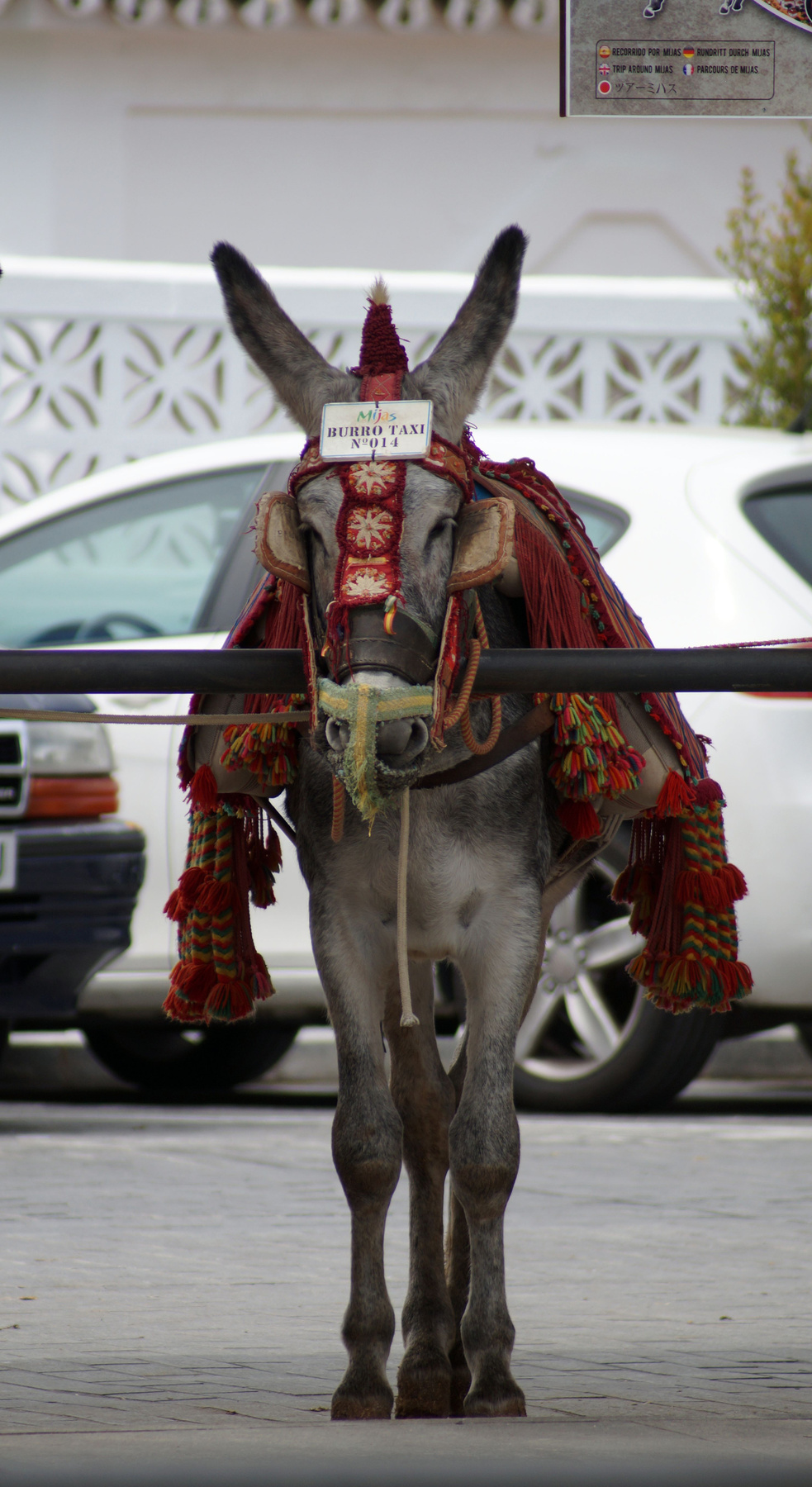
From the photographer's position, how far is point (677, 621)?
22.6 feet

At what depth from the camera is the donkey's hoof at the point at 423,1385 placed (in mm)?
3961

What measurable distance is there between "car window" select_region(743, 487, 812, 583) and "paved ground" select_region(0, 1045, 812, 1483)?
182cm

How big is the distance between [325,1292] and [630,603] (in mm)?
2746

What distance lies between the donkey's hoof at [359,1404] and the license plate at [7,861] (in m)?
3.65

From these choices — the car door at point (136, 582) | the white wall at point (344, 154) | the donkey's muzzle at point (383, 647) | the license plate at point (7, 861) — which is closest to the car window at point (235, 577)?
the car door at point (136, 582)

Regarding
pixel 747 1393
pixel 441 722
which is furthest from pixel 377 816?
pixel 747 1393

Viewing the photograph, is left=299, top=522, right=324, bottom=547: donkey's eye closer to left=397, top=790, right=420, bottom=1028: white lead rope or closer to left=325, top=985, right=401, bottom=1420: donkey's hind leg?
left=397, top=790, right=420, bottom=1028: white lead rope

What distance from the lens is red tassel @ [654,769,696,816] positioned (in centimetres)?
420

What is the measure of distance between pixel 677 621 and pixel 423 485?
11.0 feet

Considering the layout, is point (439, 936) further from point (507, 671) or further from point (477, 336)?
point (477, 336)

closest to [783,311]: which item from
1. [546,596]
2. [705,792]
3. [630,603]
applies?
[630,603]

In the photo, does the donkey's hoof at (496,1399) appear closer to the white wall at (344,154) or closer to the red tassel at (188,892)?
the red tassel at (188,892)

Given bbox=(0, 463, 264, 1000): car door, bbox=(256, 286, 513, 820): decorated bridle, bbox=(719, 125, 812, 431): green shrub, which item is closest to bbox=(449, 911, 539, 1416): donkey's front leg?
bbox=(256, 286, 513, 820): decorated bridle

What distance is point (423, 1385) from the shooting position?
13.1ft
